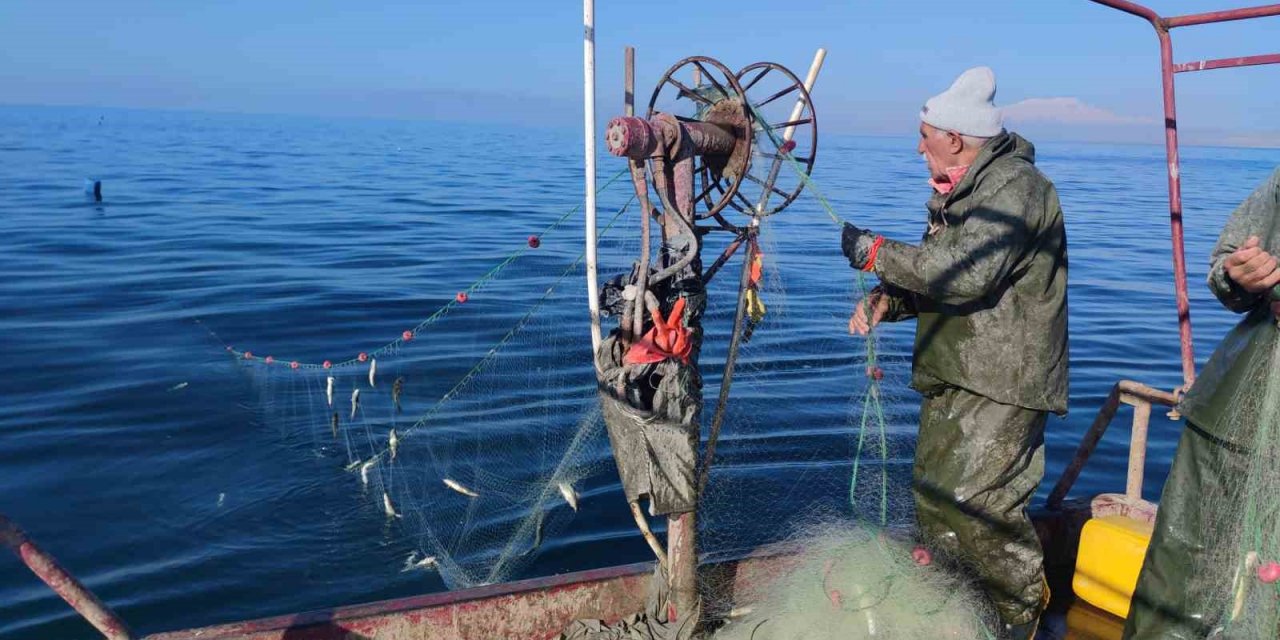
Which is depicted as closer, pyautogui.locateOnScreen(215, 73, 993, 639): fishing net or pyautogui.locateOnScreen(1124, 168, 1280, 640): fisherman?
pyautogui.locateOnScreen(1124, 168, 1280, 640): fisherman

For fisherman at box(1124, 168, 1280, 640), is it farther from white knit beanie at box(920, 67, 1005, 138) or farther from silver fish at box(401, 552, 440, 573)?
silver fish at box(401, 552, 440, 573)

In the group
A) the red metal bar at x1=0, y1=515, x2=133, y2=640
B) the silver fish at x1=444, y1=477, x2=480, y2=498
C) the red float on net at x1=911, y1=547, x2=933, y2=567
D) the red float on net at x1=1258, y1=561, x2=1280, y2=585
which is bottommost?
the silver fish at x1=444, y1=477, x2=480, y2=498

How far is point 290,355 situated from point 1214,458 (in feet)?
28.6

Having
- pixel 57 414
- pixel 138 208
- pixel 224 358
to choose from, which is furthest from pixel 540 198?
pixel 57 414

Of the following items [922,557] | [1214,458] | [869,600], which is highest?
[1214,458]

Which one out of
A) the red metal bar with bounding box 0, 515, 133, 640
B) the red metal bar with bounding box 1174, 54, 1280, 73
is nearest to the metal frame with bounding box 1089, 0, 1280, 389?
the red metal bar with bounding box 1174, 54, 1280, 73

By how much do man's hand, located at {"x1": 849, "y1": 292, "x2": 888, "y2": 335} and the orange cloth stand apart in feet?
3.02

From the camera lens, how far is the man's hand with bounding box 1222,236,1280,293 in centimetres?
281

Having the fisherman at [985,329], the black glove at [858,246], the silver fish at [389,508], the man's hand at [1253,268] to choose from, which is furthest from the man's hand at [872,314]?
the silver fish at [389,508]

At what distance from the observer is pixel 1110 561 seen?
422 centimetres

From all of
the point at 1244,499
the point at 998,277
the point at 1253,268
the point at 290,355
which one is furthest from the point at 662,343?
the point at 290,355

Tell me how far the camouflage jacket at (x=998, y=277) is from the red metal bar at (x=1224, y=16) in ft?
3.82

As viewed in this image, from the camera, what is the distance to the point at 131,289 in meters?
12.6

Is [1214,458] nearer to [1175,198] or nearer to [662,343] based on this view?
[1175,198]
